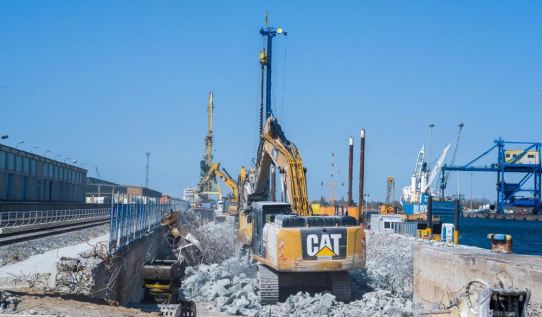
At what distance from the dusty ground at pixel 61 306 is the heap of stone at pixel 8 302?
49mm

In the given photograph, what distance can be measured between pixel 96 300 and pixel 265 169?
16.0 meters

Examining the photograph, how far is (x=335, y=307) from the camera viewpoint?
1583cm

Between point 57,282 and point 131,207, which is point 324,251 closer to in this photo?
point 131,207

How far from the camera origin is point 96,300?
9547 millimetres

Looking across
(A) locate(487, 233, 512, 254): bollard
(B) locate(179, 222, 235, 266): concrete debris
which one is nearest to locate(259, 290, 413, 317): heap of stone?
(A) locate(487, 233, 512, 254): bollard

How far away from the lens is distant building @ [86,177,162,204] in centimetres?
1536

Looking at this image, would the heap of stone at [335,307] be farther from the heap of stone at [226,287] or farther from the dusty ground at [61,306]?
the dusty ground at [61,306]

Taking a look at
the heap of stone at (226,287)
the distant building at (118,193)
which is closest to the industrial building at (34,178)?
the distant building at (118,193)

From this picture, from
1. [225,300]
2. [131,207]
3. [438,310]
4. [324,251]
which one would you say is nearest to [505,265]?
[438,310]

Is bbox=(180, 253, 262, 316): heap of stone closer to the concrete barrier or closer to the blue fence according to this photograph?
the concrete barrier

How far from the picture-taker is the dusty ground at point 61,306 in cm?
805

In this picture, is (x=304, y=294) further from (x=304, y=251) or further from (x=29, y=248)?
(x=29, y=248)

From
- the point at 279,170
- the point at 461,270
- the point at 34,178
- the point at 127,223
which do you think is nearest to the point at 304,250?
the point at 461,270

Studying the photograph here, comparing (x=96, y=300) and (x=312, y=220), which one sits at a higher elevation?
(x=312, y=220)
